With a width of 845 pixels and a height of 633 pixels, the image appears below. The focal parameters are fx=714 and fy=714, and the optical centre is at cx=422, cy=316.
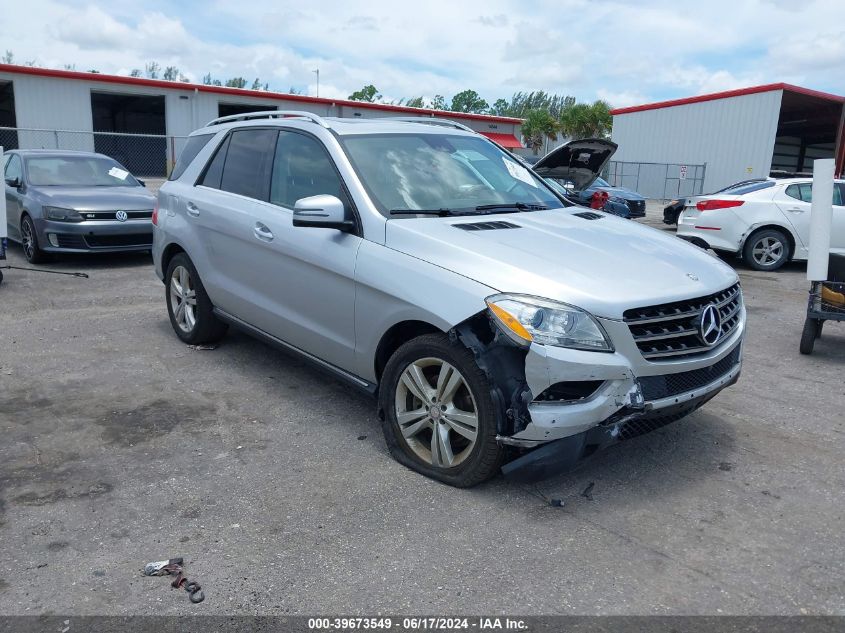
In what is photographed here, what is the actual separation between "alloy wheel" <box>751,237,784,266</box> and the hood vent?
346 inches

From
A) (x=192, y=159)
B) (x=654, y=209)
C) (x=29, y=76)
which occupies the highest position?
(x=29, y=76)

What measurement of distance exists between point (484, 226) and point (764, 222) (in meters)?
8.91

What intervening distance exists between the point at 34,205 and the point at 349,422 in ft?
24.1

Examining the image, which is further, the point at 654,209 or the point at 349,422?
the point at 654,209

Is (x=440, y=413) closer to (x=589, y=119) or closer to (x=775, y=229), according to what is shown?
(x=775, y=229)

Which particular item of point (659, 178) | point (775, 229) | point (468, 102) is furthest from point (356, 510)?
point (468, 102)

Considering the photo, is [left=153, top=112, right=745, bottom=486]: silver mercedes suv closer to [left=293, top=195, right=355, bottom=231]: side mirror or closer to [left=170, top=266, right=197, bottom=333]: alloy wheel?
[left=293, top=195, right=355, bottom=231]: side mirror

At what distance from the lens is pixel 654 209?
27703 millimetres

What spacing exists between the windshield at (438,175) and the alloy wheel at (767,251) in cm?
772

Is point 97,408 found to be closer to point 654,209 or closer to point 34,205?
point 34,205

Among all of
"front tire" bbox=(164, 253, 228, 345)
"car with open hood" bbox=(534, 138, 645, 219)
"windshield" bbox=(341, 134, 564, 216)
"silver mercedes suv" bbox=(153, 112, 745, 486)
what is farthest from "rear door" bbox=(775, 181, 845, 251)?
"front tire" bbox=(164, 253, 228, 345)

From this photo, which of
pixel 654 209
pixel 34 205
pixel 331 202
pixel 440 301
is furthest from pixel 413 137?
pixel 654 209

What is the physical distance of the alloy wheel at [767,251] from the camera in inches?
446

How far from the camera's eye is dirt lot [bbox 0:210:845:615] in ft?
9.10
